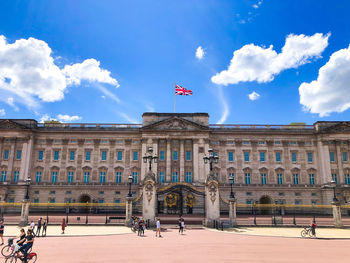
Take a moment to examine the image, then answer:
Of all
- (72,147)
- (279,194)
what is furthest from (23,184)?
(279,194)

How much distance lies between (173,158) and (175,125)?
6.83m

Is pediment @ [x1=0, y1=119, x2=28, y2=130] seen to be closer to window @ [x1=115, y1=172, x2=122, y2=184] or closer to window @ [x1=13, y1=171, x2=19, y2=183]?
window @ [x1=13, y1=171, x2=19, y2=183]

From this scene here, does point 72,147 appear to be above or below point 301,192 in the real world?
above

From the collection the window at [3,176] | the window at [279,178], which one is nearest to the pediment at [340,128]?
the window at [279,178]

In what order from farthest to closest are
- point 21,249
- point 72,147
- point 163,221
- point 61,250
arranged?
point 72,147
point 163,221
point 61,250
point 21,249

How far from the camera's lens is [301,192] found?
2124 inches

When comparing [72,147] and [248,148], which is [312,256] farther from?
[72,147]

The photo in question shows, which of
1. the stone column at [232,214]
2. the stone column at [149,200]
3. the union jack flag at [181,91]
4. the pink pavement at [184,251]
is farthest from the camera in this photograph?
the union jack flag at [181,91]

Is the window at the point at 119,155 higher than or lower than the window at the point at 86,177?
higher

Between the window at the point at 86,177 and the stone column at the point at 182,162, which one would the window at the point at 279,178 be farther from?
the window at the point at 86,177

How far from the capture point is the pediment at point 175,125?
180 ft

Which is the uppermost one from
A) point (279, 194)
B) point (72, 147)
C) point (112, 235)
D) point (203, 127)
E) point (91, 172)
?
point (203, 127)

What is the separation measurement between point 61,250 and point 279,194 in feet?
154

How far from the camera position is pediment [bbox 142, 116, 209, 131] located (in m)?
54.9
